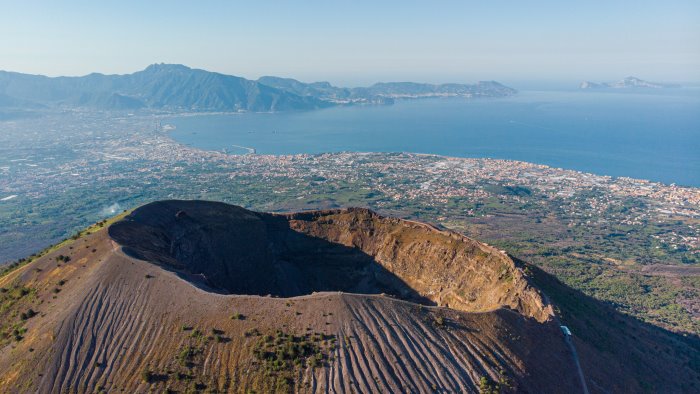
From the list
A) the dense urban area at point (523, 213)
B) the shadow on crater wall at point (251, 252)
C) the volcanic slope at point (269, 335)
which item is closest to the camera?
the volcanic slope at point (269, 335)

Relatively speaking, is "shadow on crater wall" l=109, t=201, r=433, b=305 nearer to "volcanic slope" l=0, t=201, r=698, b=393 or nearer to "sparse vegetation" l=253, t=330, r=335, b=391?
"volcanic slope" l=0, t=201, r=698, b=393

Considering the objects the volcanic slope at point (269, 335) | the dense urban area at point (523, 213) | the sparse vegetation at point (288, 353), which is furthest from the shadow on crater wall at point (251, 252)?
the dense urban area at point (523, 213)

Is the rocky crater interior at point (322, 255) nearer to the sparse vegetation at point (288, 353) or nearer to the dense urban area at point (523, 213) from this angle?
the sparse vegetation at point (288, 353)

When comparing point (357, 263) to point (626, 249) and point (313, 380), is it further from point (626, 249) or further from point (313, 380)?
point (626, 249)

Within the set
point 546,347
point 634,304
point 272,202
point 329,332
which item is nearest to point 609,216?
point 634,304

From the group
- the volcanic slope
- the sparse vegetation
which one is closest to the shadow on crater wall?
the volcanic slope

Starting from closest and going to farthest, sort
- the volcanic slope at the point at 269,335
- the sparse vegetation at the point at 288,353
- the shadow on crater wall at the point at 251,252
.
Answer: the sparse vegetation at the point at 288,353 → the volcanic slope at the point at 269,335 → the shadow on crater wall at the point at 251,252

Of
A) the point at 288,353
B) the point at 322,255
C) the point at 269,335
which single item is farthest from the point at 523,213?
the point at 288,353
